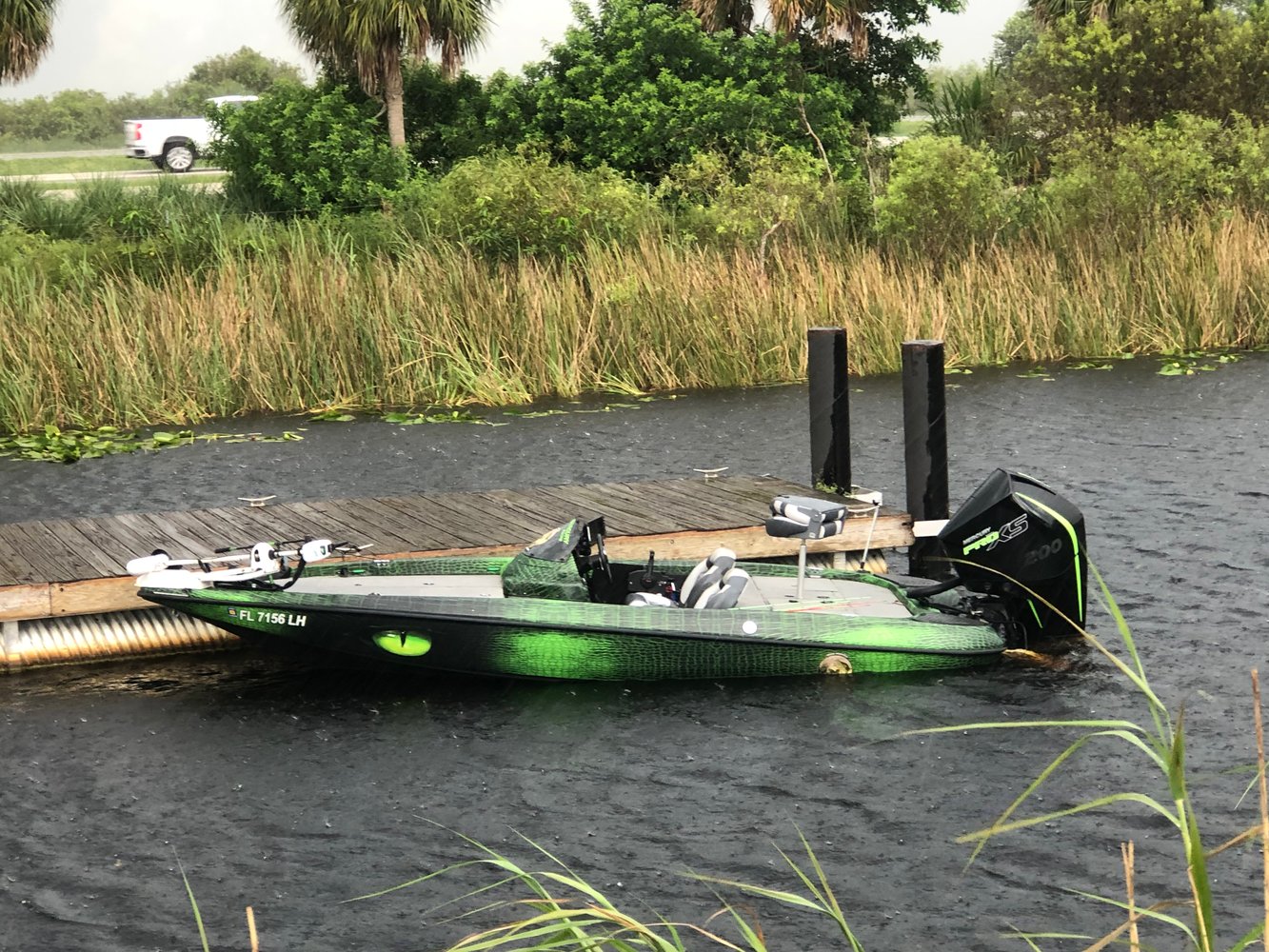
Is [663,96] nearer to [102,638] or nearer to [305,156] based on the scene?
[305,156]

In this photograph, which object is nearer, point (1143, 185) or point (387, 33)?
point (1143, 185)

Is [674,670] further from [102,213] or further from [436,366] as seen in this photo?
[102,213]

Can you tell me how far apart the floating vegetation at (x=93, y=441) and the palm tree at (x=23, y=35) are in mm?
18327

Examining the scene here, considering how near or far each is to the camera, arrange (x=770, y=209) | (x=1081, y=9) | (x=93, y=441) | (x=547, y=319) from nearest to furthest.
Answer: (x=93, y=441) < (x=547, y=319) < (x=770, y=209) < (x=1081, y=9)

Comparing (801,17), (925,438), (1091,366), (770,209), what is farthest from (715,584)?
(801,17)

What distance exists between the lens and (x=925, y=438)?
12.3 meters

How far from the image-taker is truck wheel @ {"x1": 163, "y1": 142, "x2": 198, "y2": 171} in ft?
158

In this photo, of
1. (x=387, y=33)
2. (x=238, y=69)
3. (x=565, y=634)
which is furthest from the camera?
(x=238, y=69)

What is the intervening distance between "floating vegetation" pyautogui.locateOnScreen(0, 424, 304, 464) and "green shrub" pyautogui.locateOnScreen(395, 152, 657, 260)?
186 inches

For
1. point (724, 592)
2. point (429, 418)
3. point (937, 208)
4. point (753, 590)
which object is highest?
point (937, 208)

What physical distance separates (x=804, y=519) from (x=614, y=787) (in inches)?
92.3

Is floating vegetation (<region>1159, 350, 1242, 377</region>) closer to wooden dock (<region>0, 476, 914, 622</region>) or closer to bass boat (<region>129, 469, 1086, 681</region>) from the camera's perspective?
wooden dock (<region>0, 476, 914, 622</region>)

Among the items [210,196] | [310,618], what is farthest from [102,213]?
[310,618]

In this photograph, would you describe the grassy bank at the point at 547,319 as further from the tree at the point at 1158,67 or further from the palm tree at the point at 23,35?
the palm tree at the point at 23,35
